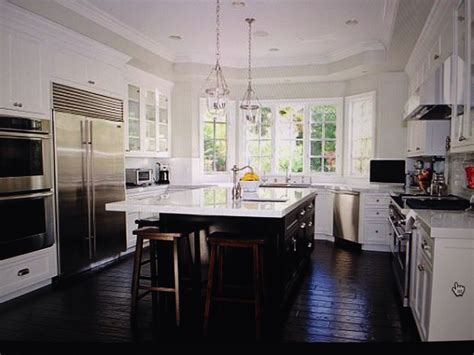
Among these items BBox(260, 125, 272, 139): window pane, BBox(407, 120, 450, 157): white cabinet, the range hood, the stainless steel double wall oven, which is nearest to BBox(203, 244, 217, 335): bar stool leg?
the stainless steel double wall oven

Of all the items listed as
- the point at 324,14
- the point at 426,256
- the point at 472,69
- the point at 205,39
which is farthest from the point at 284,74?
the point at 426,256

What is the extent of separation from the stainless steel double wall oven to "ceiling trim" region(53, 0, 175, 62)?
1.30m

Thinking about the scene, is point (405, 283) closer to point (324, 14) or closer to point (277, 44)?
point (324, 14)

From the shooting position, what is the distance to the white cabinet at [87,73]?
3.78 m

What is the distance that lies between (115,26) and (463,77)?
12.4 feet

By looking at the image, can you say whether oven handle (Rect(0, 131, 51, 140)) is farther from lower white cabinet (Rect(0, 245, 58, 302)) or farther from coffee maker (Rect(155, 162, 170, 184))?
coffee maker (Rect(155, 162, 170, 184))

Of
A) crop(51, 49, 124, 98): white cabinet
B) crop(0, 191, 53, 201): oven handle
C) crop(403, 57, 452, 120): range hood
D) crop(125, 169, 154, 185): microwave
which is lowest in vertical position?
crop(0, 191, 53, 201): oven handle

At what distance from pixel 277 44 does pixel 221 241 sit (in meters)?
3.62

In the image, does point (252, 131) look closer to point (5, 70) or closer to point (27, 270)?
point (5, 70)

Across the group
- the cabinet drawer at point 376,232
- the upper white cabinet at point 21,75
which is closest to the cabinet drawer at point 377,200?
the cabinet drawer at point 376,232

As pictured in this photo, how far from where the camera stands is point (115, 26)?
4559 millimetres

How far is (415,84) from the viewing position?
475 centimetres

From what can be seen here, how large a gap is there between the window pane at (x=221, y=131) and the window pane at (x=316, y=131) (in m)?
1.54

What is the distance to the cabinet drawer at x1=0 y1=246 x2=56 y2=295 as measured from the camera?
3.23 metres
